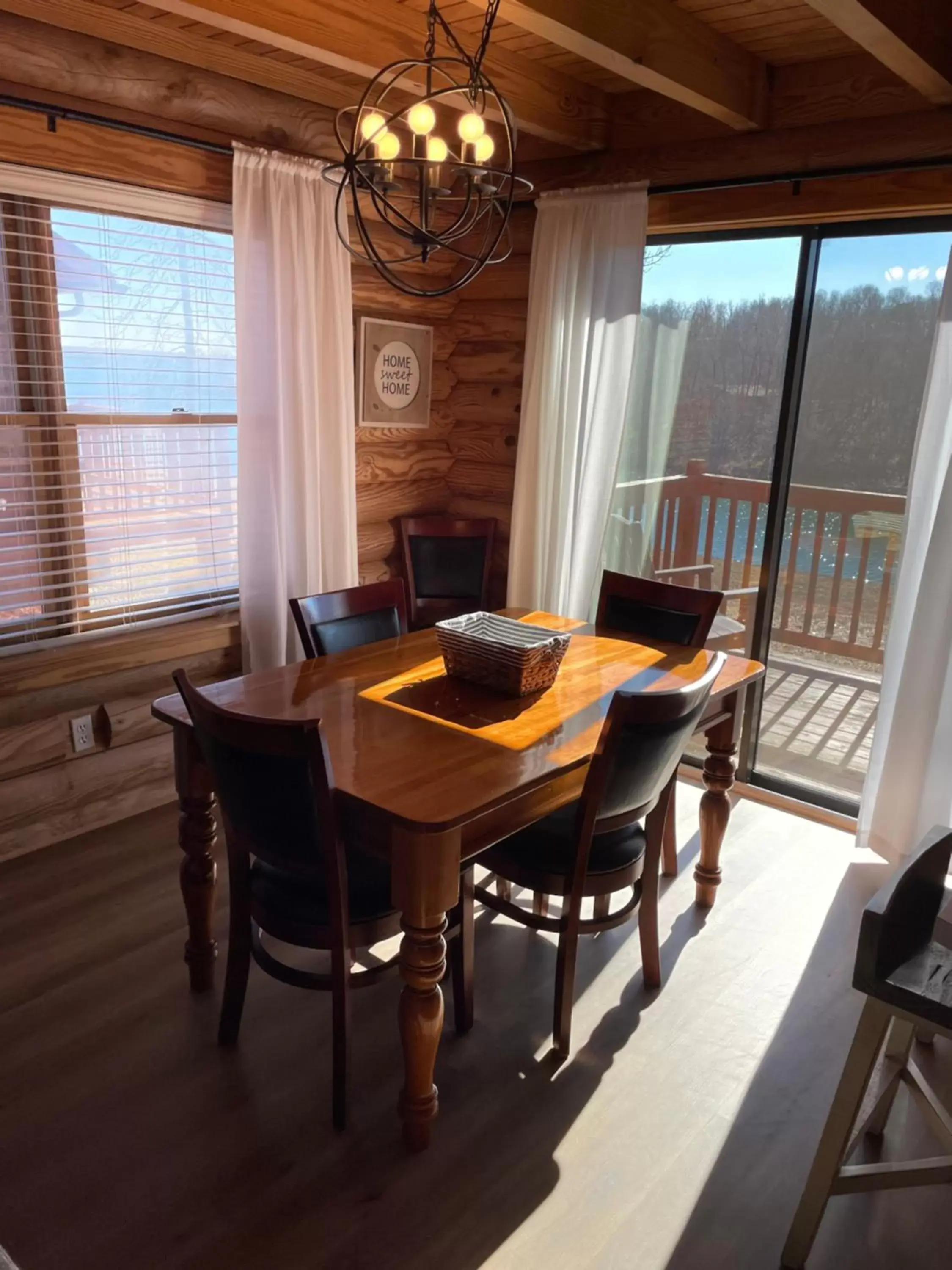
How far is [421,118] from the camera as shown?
5.77 ft

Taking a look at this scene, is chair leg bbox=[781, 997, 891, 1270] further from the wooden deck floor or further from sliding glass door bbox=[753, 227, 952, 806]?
the wooden deck floor

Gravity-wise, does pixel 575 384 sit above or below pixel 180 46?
below

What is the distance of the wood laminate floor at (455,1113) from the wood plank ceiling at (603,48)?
8.06ft

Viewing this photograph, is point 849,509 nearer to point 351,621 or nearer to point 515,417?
point 515,417

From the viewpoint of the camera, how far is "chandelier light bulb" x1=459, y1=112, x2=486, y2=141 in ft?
5.86

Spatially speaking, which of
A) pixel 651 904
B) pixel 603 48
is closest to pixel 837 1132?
pixel 651 904

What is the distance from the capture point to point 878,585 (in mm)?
3504

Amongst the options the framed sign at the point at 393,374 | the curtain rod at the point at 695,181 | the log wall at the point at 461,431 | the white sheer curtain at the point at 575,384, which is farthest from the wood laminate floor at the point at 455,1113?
the curtain rod at the point at 695,181

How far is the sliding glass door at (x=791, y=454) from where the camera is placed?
127 inches

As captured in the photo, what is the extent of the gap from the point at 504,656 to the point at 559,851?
0.49m

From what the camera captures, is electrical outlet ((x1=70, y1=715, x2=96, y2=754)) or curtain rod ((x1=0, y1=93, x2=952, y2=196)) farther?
electrical outlet ((x1=70, y1=715, x2=96, y2=754))

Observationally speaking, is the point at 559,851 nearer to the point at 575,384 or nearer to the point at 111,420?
the point at 111,420

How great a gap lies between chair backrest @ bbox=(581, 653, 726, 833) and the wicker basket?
33 cm

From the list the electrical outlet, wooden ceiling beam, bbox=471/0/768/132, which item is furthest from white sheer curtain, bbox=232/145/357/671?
wooden ceiling beam, bbox=471/0/768/132
